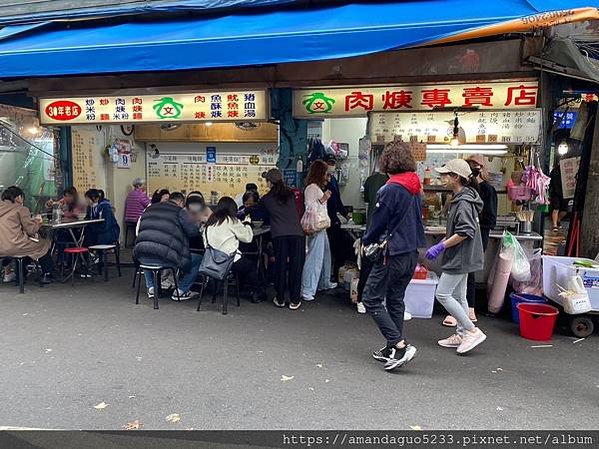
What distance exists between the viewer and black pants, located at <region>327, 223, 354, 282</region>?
767cm

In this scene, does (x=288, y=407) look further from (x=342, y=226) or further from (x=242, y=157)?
(x=242, y=157)

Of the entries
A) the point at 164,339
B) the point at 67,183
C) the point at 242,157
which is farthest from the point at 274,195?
the point at 67,183

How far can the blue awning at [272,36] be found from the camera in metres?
→ 4.61

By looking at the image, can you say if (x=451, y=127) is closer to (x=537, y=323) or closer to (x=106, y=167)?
(x=537, y=323)

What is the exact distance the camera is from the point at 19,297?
6828 mm

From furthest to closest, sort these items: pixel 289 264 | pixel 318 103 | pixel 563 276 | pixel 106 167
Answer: pixel 106 167, pixel 318 103, pixel 289 264, pixel 563 276

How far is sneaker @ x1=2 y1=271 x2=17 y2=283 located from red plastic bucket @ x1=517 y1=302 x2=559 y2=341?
7065 mm

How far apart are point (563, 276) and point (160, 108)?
5690mm

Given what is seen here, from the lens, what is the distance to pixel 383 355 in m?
4.49

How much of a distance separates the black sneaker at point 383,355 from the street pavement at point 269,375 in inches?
2.5

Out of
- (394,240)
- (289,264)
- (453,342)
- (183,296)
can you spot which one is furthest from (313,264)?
(394,240)

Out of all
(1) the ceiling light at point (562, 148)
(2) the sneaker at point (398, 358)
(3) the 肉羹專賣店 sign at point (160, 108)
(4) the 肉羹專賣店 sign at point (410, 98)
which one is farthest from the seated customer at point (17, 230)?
(1) the ceiling light at point (562, 148)

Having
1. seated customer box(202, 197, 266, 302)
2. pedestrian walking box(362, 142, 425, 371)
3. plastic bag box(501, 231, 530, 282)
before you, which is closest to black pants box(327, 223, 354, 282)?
seated customer box(202, 197, 266, 302)

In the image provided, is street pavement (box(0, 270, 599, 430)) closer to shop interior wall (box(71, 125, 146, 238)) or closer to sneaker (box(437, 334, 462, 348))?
sneaker (box(437, 334, 462, 348))
